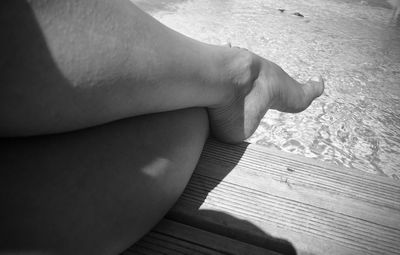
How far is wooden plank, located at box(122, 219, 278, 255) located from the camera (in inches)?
29.6

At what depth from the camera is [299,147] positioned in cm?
224

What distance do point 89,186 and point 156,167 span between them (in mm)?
177

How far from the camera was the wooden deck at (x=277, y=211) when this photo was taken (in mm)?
806

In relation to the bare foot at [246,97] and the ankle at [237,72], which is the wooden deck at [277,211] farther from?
the ankle at [237,72]

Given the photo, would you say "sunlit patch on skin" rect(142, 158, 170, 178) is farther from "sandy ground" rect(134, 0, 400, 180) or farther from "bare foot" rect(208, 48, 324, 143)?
"sandy ground" rect(134, 0, 400, 180)

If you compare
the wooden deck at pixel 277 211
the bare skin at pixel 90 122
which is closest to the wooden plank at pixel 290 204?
the wooden deck at pixel 277 211

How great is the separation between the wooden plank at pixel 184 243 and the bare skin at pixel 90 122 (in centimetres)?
4

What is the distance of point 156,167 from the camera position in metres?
0.76

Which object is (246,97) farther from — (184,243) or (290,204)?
(184,243)

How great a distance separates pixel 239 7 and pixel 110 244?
563cm

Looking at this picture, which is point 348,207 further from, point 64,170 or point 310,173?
point 64,170

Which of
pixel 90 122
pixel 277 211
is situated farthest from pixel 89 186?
pixel 277 211

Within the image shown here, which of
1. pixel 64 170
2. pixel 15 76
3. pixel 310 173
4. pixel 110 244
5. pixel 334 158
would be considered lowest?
pixel 334 158

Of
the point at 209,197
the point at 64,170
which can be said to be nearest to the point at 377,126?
the point at 209,197
